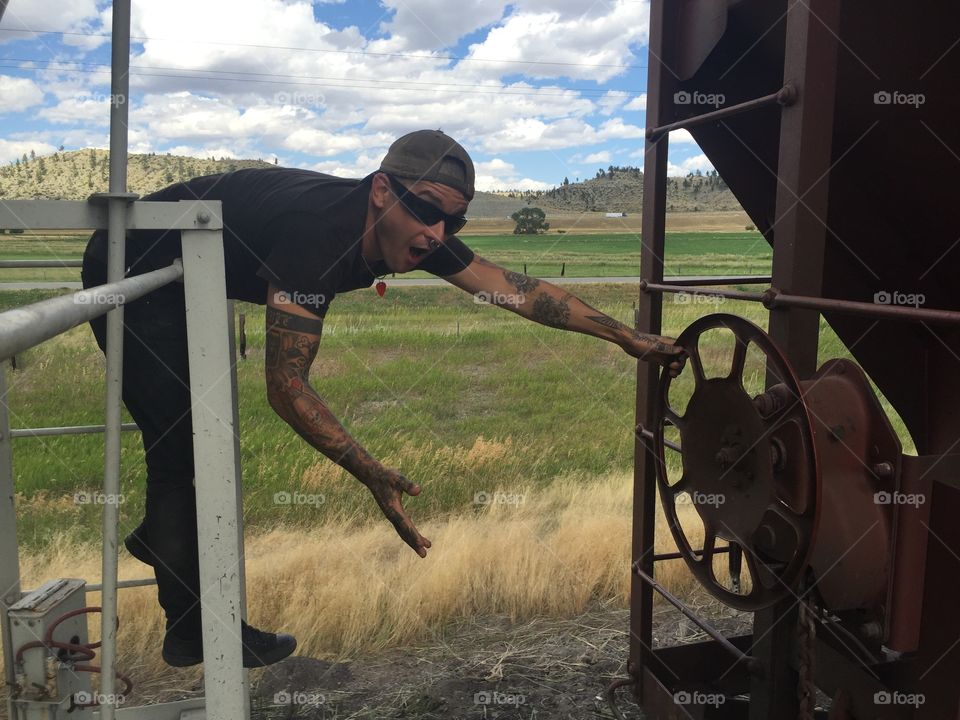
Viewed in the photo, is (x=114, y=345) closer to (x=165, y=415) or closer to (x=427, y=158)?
(x=165, y=415)

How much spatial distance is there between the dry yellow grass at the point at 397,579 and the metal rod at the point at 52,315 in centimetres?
334

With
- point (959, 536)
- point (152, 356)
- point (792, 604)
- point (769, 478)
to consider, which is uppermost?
point (152, 356)

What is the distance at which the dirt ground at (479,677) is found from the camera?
12.5 feet

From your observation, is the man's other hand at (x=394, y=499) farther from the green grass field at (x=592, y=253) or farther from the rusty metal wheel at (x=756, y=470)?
the green grass field at (x=592, y=253)

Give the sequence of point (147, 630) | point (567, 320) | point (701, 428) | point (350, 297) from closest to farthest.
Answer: point (701, 428) < point (567, 320) < point (147, 630) < point (350, 297)

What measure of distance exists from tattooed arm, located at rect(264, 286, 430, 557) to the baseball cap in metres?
0.66

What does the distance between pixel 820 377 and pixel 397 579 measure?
3.38 meters

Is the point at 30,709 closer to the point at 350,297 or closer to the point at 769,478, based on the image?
the point at 769,478

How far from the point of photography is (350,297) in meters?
26.9

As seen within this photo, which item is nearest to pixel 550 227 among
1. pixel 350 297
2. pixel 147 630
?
pixel 350 297

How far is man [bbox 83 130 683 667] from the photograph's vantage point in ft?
8.82

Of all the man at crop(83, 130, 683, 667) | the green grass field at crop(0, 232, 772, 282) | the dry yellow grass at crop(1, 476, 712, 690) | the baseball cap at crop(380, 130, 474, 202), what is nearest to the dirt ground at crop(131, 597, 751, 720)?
the dry yellow grass at crop(1, 476, 712, 690)

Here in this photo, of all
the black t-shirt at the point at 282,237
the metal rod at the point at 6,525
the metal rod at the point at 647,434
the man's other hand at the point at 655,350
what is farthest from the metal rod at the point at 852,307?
the metal rod at the point at 6,525

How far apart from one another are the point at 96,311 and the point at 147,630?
361 cm
